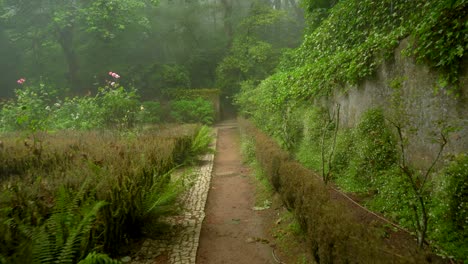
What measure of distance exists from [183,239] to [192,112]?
46.3 ft

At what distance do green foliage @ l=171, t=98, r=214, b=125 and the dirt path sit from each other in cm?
984

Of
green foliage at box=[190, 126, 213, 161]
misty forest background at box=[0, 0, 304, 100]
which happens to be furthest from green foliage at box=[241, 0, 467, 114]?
misty forest background at box=[0, 0, 304, 100]

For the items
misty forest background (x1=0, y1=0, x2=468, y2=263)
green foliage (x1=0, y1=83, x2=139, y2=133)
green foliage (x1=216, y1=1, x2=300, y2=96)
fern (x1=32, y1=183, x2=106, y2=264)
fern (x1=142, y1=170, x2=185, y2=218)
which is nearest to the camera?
fern (x1=32, y1=183, x2=106, y2=264)

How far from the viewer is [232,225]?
4.95 m

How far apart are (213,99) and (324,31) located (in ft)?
42.6

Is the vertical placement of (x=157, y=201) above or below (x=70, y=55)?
below

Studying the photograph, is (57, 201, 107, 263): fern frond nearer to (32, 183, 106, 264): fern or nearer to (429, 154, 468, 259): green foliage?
(32, 183, 106, 264): fern

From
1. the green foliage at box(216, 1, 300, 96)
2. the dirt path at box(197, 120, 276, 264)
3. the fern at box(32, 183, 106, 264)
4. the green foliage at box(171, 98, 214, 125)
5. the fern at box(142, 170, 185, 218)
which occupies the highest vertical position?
the green foliage at box(216, 1, 300, 96)

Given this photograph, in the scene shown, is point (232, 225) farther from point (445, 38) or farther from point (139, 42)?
point (139, 42)

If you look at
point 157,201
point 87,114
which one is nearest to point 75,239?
point 157,201

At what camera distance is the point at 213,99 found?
21.2 m

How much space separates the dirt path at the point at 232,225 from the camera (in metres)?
3.96

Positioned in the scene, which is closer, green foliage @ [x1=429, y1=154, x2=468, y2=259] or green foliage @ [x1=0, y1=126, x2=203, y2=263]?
green foliage @ [x1=0, y1=126, x2=203, y2=263]

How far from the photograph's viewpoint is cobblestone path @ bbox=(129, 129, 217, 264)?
3.78m
